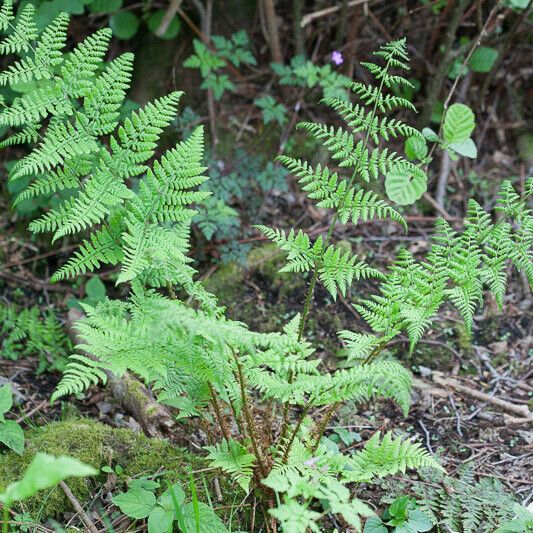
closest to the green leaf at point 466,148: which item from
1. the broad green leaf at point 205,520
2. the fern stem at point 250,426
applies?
the fern stem at point 250,426

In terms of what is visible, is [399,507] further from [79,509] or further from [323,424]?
[79,509]

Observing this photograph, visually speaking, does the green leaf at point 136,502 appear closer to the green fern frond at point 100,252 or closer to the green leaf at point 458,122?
the green fern frond at point 100,252

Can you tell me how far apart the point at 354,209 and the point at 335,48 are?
2566 millimetres

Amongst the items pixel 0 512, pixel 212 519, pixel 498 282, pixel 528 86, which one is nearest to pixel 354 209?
pixel 498 282

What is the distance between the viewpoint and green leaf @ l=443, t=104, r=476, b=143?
267 cm

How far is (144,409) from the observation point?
3.22 metres

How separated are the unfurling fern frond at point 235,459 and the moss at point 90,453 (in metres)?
0.24

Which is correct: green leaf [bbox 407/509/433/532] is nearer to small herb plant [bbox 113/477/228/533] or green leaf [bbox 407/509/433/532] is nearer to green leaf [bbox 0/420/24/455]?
small herb plant [bbox 113/477/228/533]

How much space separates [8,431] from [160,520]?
2.61ft

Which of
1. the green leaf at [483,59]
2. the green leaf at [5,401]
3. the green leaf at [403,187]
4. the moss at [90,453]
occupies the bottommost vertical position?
the moss at [90,453]

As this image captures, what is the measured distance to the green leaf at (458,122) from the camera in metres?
2.67

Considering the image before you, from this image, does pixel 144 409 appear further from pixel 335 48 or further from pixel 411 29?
pixel 411 29

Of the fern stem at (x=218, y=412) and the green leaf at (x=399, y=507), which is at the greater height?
the fern stem at (x=218, y=412)

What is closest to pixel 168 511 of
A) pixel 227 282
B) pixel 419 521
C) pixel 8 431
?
pixel 8 431
